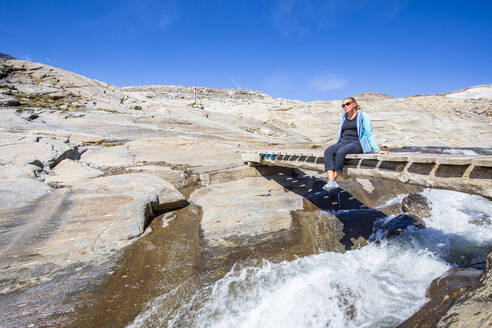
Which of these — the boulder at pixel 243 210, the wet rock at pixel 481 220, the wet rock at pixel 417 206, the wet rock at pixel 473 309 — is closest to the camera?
the wet rock at pixel 473 309

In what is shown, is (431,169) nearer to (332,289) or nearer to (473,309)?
(473,309)

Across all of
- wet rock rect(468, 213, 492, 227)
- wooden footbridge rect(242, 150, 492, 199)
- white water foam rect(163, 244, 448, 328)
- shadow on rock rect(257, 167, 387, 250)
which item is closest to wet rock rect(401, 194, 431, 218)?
shadow on rock rect(257, 167, 387, 250)

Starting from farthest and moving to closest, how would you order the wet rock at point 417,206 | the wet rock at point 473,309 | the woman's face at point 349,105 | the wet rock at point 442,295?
the wet rock at point 417,206, the woman's face at point 349,105, the wet rock at point 442,295, the wet rock at point 473,309

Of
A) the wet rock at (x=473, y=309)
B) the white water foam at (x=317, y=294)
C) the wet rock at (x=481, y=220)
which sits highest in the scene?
the wet rock at (x=473, y=309)

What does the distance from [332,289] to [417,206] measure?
17.5 feet

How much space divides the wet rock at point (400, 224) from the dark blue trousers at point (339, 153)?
2.75 meters

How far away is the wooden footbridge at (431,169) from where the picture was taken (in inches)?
114

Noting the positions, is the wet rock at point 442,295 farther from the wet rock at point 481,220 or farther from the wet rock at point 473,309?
the wet rock at point 481,220

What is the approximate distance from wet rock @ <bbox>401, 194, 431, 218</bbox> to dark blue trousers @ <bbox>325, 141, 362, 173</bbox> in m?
4.02

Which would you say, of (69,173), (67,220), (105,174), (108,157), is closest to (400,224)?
(67,220)

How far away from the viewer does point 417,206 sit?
7.49 m

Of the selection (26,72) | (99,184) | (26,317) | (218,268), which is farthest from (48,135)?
(26,72)

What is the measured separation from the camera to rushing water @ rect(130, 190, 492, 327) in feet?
11.4

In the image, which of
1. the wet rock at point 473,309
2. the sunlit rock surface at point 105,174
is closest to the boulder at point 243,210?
the sunlit rock surface at point 105,174
